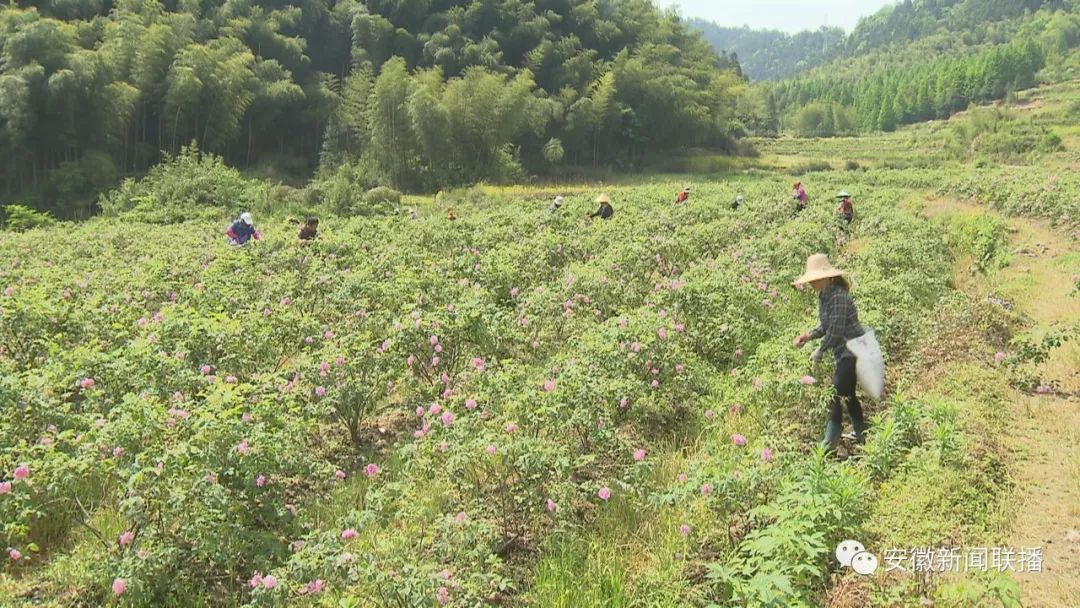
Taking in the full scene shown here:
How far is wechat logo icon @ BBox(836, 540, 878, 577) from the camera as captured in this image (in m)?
2.99

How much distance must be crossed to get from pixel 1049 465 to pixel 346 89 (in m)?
35.6

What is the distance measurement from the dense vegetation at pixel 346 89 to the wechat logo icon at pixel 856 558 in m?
27.0

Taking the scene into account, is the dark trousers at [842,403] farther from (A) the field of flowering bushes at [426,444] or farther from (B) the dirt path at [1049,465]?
(B) the dirt path at [1049,465]

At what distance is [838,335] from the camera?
4.43 meters

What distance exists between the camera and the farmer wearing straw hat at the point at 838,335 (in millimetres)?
4352

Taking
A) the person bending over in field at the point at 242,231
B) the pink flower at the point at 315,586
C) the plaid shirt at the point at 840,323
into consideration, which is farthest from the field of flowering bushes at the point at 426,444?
the person bending over in field at the point at 242,231

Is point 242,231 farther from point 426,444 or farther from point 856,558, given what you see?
point 856,558

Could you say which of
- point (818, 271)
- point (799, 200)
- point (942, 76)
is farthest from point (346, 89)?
point (942, 76)

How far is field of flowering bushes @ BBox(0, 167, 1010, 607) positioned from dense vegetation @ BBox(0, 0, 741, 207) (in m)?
22.0

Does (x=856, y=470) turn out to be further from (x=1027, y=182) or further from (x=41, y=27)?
(x=41, y=27)

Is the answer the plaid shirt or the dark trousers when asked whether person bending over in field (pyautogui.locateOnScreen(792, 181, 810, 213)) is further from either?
the dark trousers

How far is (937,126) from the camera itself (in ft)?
229

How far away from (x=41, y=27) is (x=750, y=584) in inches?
1171

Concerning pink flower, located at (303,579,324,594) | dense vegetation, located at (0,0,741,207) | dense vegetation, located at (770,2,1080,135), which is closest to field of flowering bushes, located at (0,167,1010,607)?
pink flower, located at (303,579,324,594)
